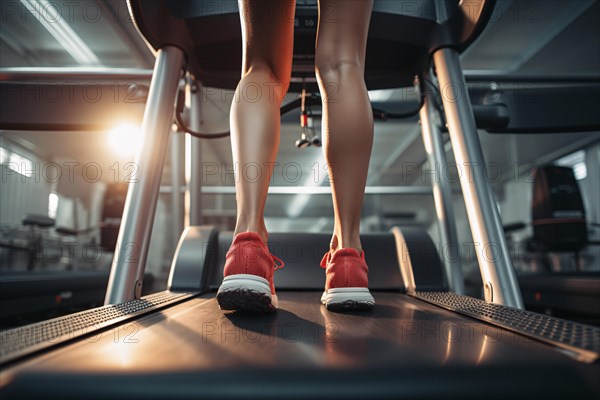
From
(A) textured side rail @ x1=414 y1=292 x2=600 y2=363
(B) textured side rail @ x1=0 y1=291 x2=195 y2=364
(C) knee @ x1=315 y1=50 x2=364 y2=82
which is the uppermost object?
(C) knee @ x1=315 y1=50 x2=364 y2=82

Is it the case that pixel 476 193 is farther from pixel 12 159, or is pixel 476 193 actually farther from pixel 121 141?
pixel 121 141

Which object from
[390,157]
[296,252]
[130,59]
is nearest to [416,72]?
[296,252]

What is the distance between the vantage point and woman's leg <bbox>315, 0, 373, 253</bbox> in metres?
0.77

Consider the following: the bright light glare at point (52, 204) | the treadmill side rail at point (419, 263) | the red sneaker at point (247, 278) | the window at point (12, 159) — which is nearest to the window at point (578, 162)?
the treadmill side rail at point (419, 263)

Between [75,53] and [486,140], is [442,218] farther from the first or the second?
[486,140]

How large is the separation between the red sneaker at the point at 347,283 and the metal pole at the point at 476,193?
0.33 metres

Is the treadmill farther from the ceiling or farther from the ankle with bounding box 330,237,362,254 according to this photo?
the ceiling

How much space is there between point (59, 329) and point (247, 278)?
0.28 metres

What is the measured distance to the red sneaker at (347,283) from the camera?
75 cm

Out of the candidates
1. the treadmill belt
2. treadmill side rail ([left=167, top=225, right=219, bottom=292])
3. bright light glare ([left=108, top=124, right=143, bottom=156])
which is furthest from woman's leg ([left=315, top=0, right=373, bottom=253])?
bright light glare ([left=108, top=124, right=143, bottom=156])

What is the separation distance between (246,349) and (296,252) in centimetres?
91

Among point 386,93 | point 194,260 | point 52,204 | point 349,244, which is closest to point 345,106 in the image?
point 349,244

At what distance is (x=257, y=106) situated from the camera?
0.79 metres

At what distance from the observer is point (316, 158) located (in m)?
7.39
